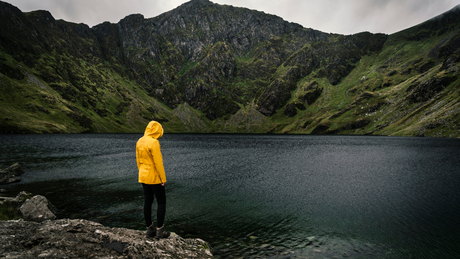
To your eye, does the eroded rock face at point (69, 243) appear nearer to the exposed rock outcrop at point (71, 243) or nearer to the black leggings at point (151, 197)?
the exposed rock outcrop at point (71, 243)

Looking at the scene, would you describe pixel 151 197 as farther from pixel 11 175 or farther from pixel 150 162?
pixel 11 175

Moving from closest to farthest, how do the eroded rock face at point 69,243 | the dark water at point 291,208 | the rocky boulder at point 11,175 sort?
the eroded rock face at point 69,243 < the dark water at point 291,208 < the rocky boulder at point 11,175

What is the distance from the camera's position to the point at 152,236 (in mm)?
10414

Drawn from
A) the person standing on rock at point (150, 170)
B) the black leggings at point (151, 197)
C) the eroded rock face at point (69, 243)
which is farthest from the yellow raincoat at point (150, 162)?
the eroded rock face at point (69, 243)

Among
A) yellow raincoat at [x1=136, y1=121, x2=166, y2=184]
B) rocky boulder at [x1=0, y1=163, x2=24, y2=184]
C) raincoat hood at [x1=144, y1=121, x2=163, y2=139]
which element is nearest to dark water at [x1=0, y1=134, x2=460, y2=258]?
rocky boulder at [x1=0, y1=163, x2=24, y2=184]

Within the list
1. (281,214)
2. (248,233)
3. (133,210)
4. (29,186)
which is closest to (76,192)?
(29,186)

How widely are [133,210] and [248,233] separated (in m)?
12.9

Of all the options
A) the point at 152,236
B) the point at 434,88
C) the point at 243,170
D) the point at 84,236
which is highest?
the point at 434,88

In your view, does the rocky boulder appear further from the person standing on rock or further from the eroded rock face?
the person standing on rock

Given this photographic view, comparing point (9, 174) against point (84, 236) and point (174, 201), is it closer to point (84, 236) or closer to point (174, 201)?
point (174, 201)

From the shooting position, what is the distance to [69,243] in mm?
7352

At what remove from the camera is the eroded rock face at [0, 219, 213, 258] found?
6512 mm

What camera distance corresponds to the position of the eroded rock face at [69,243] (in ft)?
21.4

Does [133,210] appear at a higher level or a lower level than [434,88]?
lower
